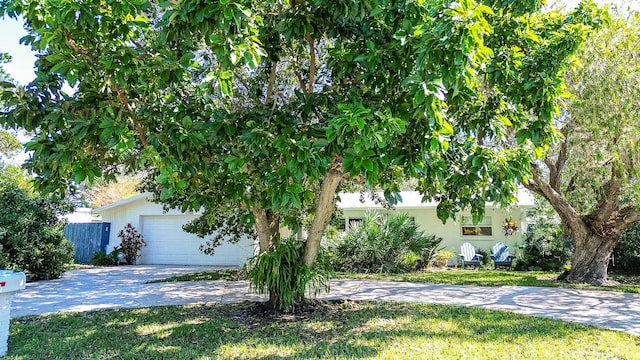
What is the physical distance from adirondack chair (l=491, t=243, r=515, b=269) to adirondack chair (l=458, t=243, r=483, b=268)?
578 millimetres

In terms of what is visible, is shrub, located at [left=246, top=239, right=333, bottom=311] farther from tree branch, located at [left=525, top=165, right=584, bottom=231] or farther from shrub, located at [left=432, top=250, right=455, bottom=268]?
shrub, located at [left=432, top=250, right=455, bottom=268]

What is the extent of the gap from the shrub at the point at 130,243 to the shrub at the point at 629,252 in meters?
19.1

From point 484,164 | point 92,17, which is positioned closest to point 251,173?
point 92,17

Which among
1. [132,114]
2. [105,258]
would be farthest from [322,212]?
[105,258]

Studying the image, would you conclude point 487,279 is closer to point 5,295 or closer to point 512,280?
point 512,280

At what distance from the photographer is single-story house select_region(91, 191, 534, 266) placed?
1855 centimetres

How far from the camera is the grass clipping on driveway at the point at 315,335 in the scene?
18.0 ft

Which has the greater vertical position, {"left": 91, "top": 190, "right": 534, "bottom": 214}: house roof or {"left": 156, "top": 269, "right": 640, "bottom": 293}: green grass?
{"left": 91, "top": 190, "right": 534, "bottom": 214}: house roof

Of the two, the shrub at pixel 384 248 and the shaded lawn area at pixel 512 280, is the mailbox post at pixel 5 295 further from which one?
the shrub at pixel 384 248

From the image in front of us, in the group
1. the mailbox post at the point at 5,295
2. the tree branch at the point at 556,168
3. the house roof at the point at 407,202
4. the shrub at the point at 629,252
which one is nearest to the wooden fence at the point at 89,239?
the house roof at the point at 407,202

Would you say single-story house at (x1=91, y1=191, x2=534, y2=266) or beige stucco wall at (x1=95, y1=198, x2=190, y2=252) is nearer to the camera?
single-story house at (x1=91, y1=191, x2=534, y2=266)

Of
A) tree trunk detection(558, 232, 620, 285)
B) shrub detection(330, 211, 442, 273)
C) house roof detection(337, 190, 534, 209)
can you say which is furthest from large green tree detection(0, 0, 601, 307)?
house roof detection(337, 190, 534, 209)

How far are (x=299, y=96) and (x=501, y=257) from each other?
14.1 meters

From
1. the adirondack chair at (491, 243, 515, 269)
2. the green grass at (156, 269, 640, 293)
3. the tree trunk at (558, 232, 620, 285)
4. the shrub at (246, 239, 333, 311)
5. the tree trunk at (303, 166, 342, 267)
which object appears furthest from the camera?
the adirondack chair at (491, 243, 515, 269)
